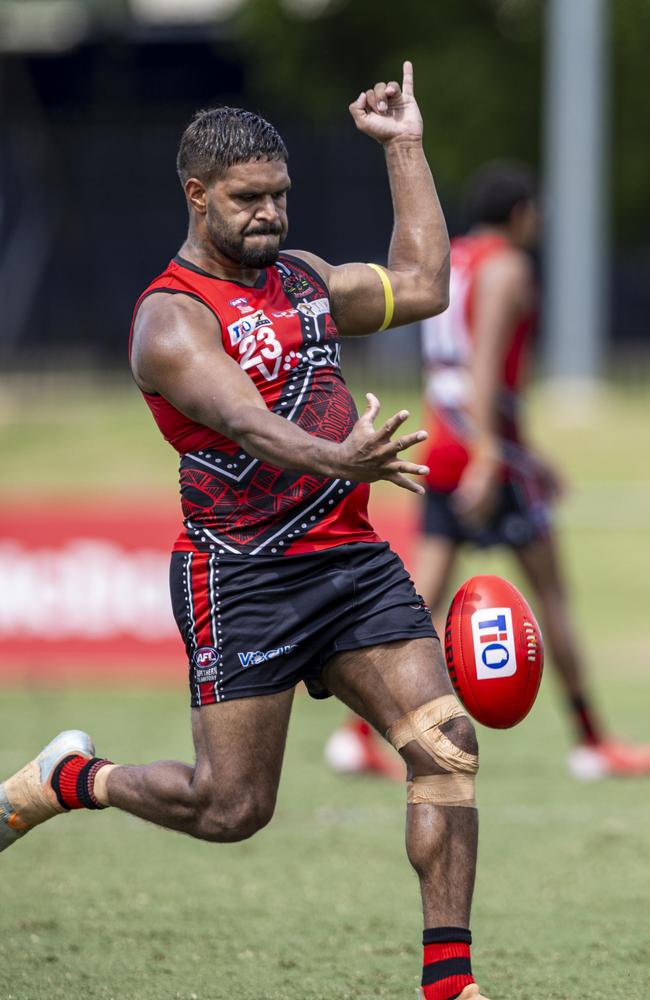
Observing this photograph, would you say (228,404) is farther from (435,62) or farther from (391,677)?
(435,62)

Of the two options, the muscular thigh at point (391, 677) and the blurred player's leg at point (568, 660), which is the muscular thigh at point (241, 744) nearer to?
the muscular thigh at point (391, 677)

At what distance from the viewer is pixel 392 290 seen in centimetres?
510

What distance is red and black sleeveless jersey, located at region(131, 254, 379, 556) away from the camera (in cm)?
471

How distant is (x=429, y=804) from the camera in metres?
4.52

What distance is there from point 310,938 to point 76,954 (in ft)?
2.38

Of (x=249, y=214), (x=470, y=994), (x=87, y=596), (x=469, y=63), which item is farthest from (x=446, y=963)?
(x=469, y=63)

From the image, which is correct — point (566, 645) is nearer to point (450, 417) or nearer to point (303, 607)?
point (450, 417)

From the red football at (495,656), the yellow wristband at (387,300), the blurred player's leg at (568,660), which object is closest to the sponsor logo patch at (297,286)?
the yellow wristband at (387,300)

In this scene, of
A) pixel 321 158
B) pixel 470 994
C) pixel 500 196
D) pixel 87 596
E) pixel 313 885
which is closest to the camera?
pixel 470 994

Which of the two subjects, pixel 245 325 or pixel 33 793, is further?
pixel 33 793

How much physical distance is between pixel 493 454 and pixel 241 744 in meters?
3.31

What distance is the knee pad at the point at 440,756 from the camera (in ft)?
14.9

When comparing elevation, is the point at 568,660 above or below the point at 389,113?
below

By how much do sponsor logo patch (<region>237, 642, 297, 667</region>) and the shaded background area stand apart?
56.6 feet
